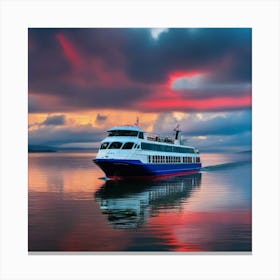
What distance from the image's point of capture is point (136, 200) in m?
21.8

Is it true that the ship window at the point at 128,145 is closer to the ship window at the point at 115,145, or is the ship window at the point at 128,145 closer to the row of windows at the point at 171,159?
the ship window at the point at 115,145

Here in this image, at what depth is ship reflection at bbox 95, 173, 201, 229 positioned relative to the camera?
54.7ft

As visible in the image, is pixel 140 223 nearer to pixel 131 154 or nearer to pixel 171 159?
pixel 131 154

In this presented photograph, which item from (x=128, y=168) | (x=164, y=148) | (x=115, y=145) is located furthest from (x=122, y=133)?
(x=164, y=148)

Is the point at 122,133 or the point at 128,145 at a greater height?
the point at 122,133

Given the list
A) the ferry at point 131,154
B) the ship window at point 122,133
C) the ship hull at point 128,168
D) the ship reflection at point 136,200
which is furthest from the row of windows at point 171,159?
the ship window at point 122,133

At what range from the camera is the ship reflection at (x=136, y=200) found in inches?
656

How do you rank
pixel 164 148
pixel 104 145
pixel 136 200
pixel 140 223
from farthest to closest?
1. pixel 164 148
2. pixel 104 145
3. pixel 136 200
4. pixel 140 223

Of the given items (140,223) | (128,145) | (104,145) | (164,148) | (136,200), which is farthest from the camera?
(164,148)

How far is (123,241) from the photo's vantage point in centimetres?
1415

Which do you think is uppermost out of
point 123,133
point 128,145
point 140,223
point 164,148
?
point 123,133
